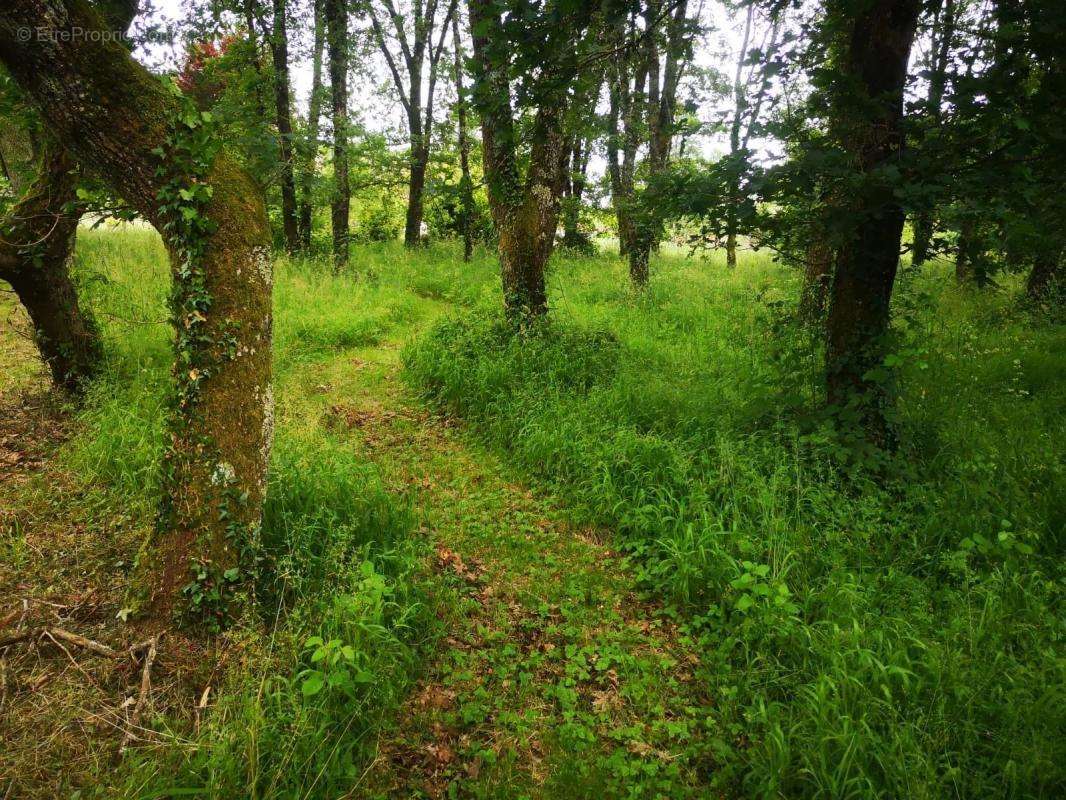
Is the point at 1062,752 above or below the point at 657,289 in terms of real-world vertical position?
below

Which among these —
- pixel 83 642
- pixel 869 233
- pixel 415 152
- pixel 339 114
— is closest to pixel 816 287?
pixel 869 233

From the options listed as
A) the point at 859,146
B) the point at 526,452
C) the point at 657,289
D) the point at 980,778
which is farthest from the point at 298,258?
the point at 980,778

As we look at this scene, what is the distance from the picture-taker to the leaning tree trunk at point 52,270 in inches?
210

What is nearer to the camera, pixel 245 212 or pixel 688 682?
pixel 688 682

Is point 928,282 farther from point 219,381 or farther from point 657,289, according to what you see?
point 219,381

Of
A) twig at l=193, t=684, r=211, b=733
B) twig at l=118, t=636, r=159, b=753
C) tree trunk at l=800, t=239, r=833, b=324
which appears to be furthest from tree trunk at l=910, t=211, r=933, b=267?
twig at l=118, t=636, r=159, b=753

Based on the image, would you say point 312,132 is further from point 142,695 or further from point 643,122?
point 142,695

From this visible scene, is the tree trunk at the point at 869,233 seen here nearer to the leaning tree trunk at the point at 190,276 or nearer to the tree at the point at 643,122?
the tree at the point at 643,122

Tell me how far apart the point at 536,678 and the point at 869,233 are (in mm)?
4453

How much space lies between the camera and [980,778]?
234 cm

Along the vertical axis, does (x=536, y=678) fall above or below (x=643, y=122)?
below

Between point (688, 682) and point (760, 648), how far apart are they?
0.48 meters

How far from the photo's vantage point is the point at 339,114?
12.9 m

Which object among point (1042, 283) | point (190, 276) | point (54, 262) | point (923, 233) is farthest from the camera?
point (1042, 283)
